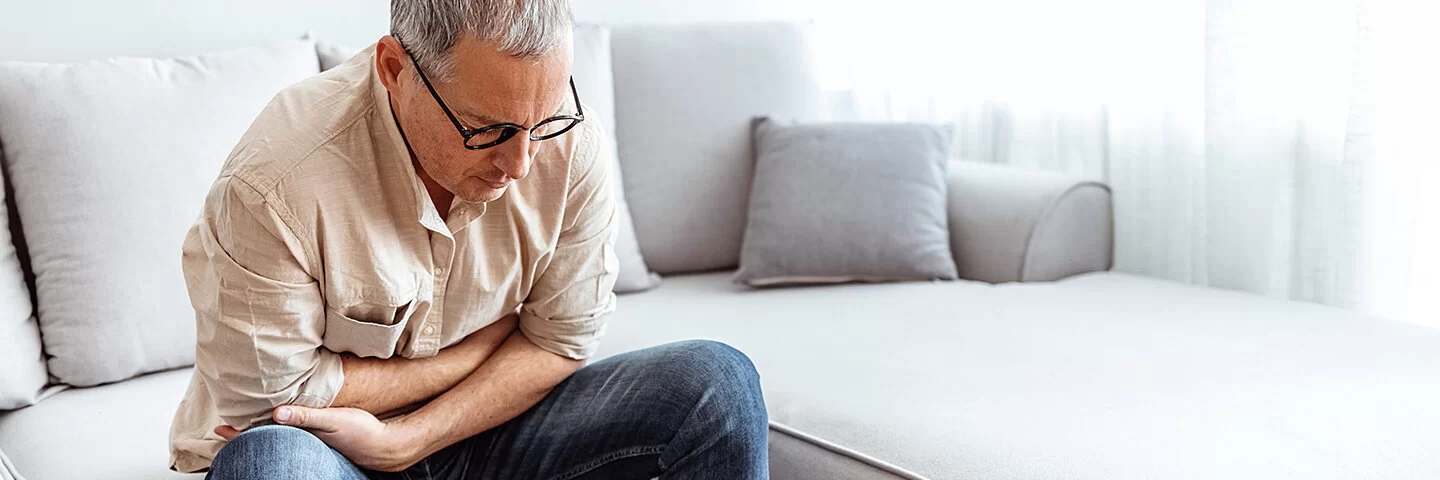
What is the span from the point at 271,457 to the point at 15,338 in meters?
0.84

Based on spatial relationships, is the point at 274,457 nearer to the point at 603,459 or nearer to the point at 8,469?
the point at 603,459

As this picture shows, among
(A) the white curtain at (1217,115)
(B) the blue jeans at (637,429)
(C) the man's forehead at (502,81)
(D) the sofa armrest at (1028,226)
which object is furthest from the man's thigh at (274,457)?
(A) the white curtain at (1217,115)

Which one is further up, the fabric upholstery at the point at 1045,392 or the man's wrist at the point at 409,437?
the man's wrist at the point at 409,437

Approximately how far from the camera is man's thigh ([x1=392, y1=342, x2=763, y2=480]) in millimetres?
1298

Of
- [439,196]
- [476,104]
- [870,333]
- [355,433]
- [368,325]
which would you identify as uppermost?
[476,104]

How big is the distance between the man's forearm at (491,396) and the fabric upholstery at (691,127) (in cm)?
100

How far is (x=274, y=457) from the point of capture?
1.05 m

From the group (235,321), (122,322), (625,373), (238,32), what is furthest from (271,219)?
(238,32)

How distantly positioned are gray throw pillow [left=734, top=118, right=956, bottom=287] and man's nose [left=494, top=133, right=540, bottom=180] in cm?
121

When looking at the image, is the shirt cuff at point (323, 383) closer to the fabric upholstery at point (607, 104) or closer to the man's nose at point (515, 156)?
the man's nose at point (515, 156)

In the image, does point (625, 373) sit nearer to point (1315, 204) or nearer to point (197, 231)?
point (197, 231)

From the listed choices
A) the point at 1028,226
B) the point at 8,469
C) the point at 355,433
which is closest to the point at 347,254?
the point at 355,433

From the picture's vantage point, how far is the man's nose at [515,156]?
1.05 metres

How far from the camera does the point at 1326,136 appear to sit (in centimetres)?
202
